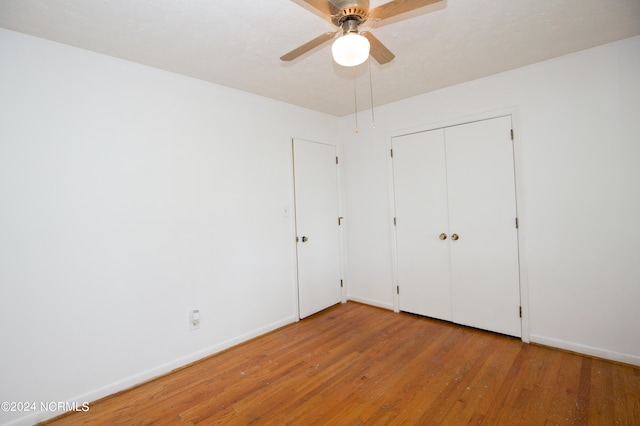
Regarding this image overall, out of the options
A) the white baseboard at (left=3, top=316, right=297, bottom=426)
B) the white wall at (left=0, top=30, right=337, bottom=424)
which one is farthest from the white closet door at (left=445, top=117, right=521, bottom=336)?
the white baseboard at (left=3, top=316, right=297, bottom=426)

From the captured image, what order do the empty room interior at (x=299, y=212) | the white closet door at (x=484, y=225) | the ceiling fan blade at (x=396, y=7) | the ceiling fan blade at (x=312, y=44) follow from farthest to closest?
the white closet door at (x=484, y=225) < the empty room interior at (x=299, y=212) < the ceiling fan blade at (x=312, y=44) < the ceiling fan blade at (x=396, y=7)

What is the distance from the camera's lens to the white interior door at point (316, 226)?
11.6ft

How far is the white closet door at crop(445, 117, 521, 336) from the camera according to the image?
9.19 feet

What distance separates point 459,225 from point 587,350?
4.65 feet

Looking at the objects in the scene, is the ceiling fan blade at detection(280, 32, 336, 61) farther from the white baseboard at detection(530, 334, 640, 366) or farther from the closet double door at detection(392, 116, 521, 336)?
the white baseboard at detection(530, 334, 640, 366)

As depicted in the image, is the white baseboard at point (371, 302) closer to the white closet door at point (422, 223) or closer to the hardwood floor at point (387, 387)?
the white closet door at point (422, 223)

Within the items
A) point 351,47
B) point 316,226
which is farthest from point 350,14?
point 316,226

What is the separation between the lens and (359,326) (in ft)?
10.7

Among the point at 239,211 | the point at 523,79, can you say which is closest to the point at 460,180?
the point at 523,79

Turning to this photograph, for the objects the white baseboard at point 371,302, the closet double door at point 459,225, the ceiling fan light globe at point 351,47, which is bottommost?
the white baseboard at point 371,302

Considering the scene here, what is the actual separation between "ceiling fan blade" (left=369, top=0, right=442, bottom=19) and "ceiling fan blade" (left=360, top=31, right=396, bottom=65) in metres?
0.10

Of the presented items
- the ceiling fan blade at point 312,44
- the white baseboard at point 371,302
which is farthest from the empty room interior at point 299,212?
the white baseboard at point 371,302

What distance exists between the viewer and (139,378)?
2289 millimetres

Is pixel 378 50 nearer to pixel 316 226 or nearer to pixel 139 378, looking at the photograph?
pixel 316 226
